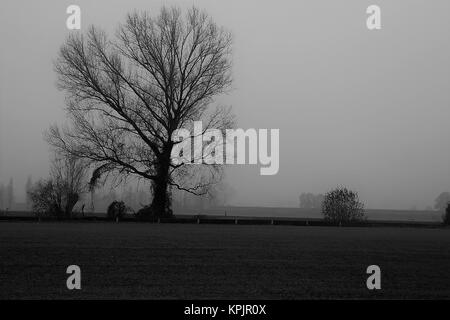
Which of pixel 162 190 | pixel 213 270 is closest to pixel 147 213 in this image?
pixel 162 190

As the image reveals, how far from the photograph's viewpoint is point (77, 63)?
44.5 m

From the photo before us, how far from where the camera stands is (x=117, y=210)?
44969 millimetres

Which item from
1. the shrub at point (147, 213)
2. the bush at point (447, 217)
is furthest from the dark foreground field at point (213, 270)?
the bush at point (447, 217)

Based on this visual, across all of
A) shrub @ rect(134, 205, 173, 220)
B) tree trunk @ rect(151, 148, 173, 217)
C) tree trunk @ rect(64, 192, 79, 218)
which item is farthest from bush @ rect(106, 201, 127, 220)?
tree trunk @ rect(64, 192, 79, 218)

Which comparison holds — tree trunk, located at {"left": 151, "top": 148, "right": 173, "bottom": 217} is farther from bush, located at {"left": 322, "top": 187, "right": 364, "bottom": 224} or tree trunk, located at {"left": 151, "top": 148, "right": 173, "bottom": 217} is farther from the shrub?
bush, located at {"left": 322, "top": 187, "right": 364, "bottom": 224}

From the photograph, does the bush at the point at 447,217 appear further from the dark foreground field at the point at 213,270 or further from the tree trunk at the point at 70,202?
the tree trunk at the point at 70,202

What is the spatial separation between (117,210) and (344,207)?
1975 centimetres

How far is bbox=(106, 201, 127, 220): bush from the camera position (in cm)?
4444

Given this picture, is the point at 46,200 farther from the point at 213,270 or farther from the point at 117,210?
the point at 213,270

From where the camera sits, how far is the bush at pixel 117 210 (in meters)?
44.4

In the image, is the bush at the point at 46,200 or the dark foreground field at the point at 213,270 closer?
the dark foreground field at the point at 213,270

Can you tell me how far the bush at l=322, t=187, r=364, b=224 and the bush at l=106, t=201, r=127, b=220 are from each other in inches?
709

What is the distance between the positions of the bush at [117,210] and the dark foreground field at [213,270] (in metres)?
23.9

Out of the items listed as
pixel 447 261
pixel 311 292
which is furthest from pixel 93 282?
pixel 447 261
